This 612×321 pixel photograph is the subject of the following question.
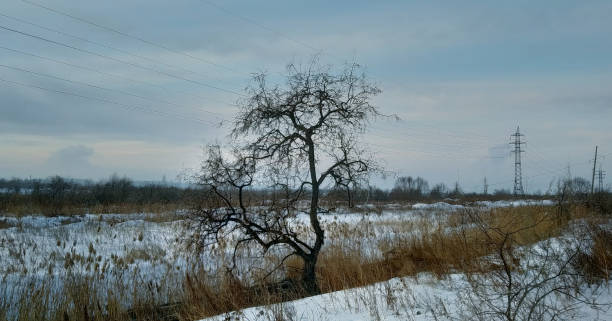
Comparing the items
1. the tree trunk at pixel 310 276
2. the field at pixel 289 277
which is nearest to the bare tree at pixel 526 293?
the field at pixel 289 277

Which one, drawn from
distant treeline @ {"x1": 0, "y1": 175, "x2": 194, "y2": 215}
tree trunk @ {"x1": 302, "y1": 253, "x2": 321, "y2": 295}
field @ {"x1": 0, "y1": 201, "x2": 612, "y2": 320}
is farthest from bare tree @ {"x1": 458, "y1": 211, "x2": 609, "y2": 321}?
distant treeline @ {"x1": 0, "y1": 175, "x2": 194, "y2": 215}

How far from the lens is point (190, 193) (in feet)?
23.3

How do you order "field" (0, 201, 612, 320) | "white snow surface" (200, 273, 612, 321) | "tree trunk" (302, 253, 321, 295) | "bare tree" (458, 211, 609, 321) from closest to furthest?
"bare tree" (458, 211, 609, 321) < "white snow surface" (200, 273, 612, 321) < "field" (0, 201, 612, 320) < "tree trunk" (302, 253, 321, 295)

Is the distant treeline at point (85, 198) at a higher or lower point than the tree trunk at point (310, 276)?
higher

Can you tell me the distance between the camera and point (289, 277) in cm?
802

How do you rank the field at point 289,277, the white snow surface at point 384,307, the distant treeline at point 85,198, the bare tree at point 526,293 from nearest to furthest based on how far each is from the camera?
the bare tree at point 526,293 → the white snow surface at point 384,307 → the field at point 289,277 → the distant treeline at point 85,198

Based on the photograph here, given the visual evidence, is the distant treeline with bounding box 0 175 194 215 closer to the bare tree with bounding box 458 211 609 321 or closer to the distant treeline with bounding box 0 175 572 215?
the distant treeline with bounding box 0 175 572 215

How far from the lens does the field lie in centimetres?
515

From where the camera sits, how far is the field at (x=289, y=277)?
515 centimetres

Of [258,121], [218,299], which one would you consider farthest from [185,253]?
[258,121]

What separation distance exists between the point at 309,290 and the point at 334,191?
1.90m

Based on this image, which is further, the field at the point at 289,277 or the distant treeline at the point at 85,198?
the distant treeline at the point at 85,198

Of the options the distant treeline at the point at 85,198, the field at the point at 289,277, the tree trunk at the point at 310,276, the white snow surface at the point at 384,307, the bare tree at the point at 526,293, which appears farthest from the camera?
the distant treeline at the point at 85,198

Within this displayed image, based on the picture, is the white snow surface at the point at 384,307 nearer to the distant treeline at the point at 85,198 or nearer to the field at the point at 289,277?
the field at the point at 289,277
